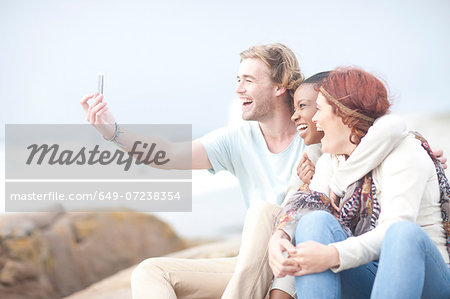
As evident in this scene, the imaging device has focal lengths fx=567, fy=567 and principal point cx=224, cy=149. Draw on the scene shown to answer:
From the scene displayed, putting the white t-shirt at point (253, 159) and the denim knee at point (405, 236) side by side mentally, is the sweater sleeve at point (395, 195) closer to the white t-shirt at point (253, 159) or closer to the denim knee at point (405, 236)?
the denim knee at point (405, 236)

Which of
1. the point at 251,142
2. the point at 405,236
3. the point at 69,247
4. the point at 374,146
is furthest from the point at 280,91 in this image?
the point at 69,247

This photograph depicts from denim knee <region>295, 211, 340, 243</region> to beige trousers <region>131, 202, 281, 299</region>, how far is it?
218 mm

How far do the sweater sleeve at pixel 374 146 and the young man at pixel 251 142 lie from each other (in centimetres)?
44

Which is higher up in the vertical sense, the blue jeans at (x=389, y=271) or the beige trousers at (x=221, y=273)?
the blue jeans at (x=389, y=271)

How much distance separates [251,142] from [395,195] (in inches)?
28.3

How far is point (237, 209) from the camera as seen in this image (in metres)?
4.78

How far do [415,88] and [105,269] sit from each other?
2.57 metres

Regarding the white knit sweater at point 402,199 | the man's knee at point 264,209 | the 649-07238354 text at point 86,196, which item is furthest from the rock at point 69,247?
the white knit sweater at point 402,199

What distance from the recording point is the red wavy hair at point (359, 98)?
1.29 meters

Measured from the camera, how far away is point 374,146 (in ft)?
4.00

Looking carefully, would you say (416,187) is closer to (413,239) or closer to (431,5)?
(413,239)

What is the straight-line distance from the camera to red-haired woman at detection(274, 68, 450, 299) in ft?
3.44

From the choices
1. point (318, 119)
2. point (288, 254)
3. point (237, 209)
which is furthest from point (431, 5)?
point (288, 254)

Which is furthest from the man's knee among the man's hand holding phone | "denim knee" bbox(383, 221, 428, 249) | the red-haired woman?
the man's hand holding phone
